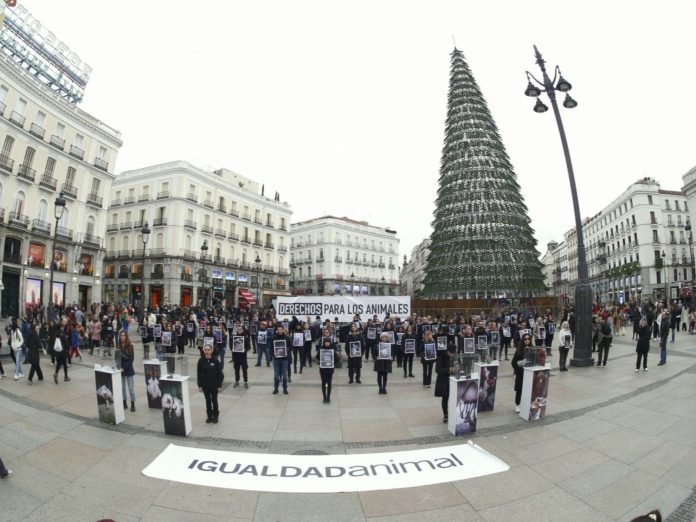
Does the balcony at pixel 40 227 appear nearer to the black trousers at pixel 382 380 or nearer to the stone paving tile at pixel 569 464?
the black trousers at pixel 382 380

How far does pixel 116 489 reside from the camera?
4730 mm

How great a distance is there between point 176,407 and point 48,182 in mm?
34742

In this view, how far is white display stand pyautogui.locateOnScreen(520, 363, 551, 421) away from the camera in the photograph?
23.2 feet

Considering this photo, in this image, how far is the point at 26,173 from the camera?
97.4ft

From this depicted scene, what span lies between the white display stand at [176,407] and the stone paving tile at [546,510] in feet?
16.1

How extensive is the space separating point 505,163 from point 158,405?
26837mm

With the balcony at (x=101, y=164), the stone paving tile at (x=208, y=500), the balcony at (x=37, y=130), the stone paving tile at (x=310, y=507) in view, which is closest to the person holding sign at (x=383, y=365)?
the stone paving tile at (x=310, y=507)

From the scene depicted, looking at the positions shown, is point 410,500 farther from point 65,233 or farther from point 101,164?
point 101,164

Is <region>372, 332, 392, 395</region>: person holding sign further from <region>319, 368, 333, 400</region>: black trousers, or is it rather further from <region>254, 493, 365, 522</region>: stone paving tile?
<region>254, 493, 365, 522</region>: stone paving tile

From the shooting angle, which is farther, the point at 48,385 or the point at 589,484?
the point at 48,385

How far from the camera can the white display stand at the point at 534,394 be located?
7.08m

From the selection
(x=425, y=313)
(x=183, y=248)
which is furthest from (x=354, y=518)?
(x=183, y=248)

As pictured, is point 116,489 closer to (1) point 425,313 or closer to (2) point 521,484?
(2) point 521,484

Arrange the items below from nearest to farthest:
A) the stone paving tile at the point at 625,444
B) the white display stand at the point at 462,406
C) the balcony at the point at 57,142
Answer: the stone paving tile at the point at 625,444 < the white display stand at the point at 462,406 < the balcony at the point at 57,142
